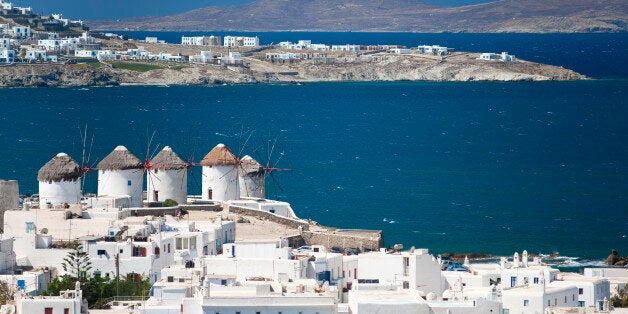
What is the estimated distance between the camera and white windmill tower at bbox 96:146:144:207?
55.6 metres

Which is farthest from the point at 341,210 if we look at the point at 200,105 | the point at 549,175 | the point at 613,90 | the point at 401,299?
the point at 613,90

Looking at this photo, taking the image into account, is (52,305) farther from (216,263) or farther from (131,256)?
(131,256)

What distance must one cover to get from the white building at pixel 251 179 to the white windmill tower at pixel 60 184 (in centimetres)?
716

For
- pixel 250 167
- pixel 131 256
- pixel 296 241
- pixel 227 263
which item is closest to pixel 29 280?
pixel 131 256

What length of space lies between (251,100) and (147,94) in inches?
559

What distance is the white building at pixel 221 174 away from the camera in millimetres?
57469

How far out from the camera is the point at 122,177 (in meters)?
55.6

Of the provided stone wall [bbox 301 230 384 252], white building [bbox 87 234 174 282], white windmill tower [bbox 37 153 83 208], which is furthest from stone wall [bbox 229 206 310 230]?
white building [bbox 87 234 174 282]

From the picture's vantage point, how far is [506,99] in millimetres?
175000

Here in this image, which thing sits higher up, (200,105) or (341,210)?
(200,105)

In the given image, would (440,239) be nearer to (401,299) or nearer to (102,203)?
(102,203)

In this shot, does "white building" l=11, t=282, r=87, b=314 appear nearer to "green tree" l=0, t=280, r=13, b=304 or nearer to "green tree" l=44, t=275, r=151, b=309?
"green tree" l=0, t=280, r=13, b=304

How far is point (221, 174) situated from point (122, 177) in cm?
370

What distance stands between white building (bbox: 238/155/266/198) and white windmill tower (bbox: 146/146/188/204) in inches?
86.7
